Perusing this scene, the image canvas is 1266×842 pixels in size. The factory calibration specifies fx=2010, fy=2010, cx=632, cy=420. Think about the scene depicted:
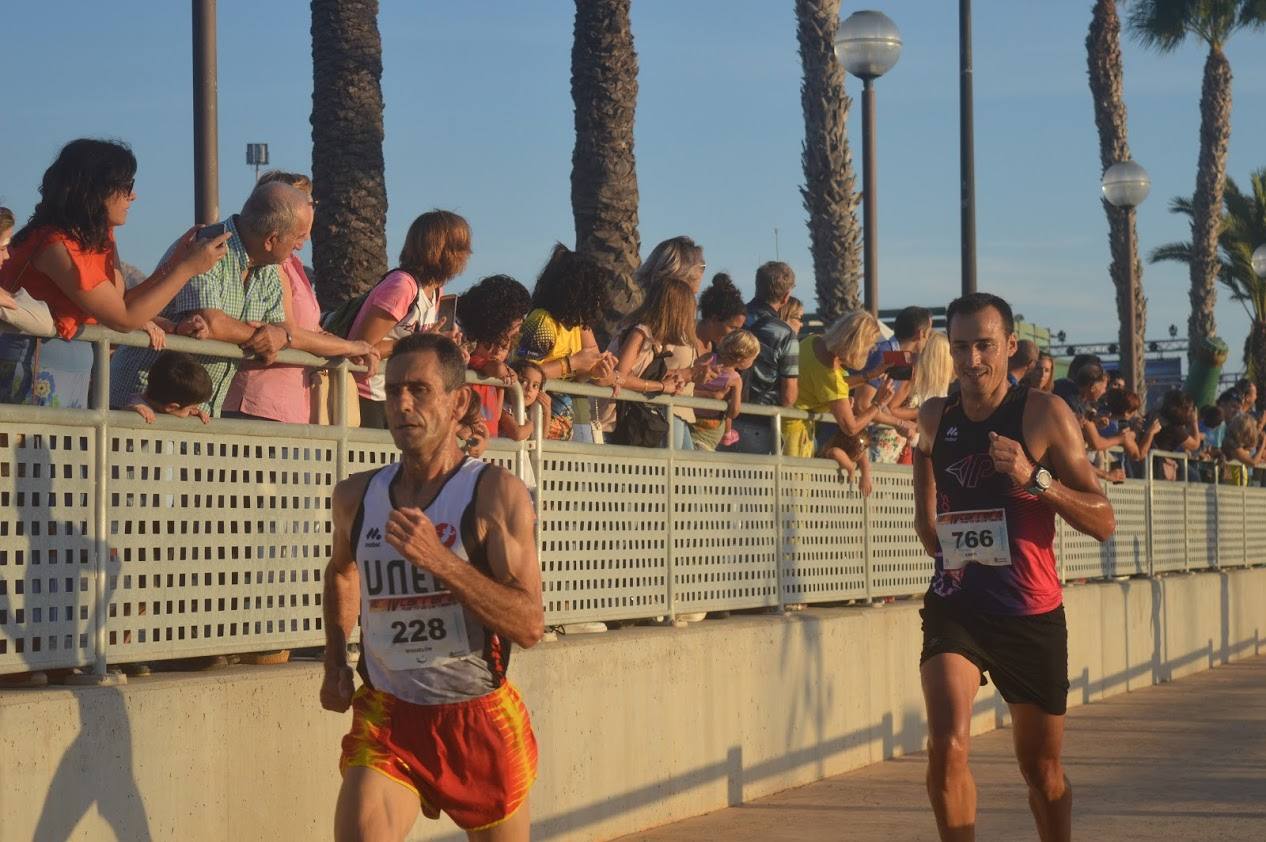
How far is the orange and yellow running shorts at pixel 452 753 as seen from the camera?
17.5 ft

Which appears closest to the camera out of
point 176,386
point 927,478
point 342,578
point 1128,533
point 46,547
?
point 342,578

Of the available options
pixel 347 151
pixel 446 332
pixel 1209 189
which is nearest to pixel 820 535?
pixel 446 332

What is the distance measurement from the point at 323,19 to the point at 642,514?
6372 millimetres

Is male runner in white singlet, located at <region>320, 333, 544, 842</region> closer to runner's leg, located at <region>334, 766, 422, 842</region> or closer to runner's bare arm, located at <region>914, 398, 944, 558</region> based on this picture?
runner's leg, located at <region>334, 766, 422, 842</region>

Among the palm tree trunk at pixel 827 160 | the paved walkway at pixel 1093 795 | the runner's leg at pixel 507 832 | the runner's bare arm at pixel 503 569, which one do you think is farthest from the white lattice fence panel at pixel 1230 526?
the runner's bare arm at pixel 503 569

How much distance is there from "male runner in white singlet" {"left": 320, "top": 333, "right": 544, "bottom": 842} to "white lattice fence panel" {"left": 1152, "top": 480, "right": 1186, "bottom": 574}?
50.0 feet

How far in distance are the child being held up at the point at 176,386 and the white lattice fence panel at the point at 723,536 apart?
12.7 feet

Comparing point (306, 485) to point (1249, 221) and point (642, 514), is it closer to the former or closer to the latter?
point (642, 514)

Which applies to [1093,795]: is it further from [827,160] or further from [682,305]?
[827,160]

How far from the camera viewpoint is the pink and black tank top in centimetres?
731

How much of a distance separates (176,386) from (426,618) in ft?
5.82

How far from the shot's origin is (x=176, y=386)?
6676 millimetres

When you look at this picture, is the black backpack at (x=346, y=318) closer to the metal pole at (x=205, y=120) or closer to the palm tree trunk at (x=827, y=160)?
the metal pole at (x=205, y=120)

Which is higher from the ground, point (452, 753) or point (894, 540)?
point (894, 540)
